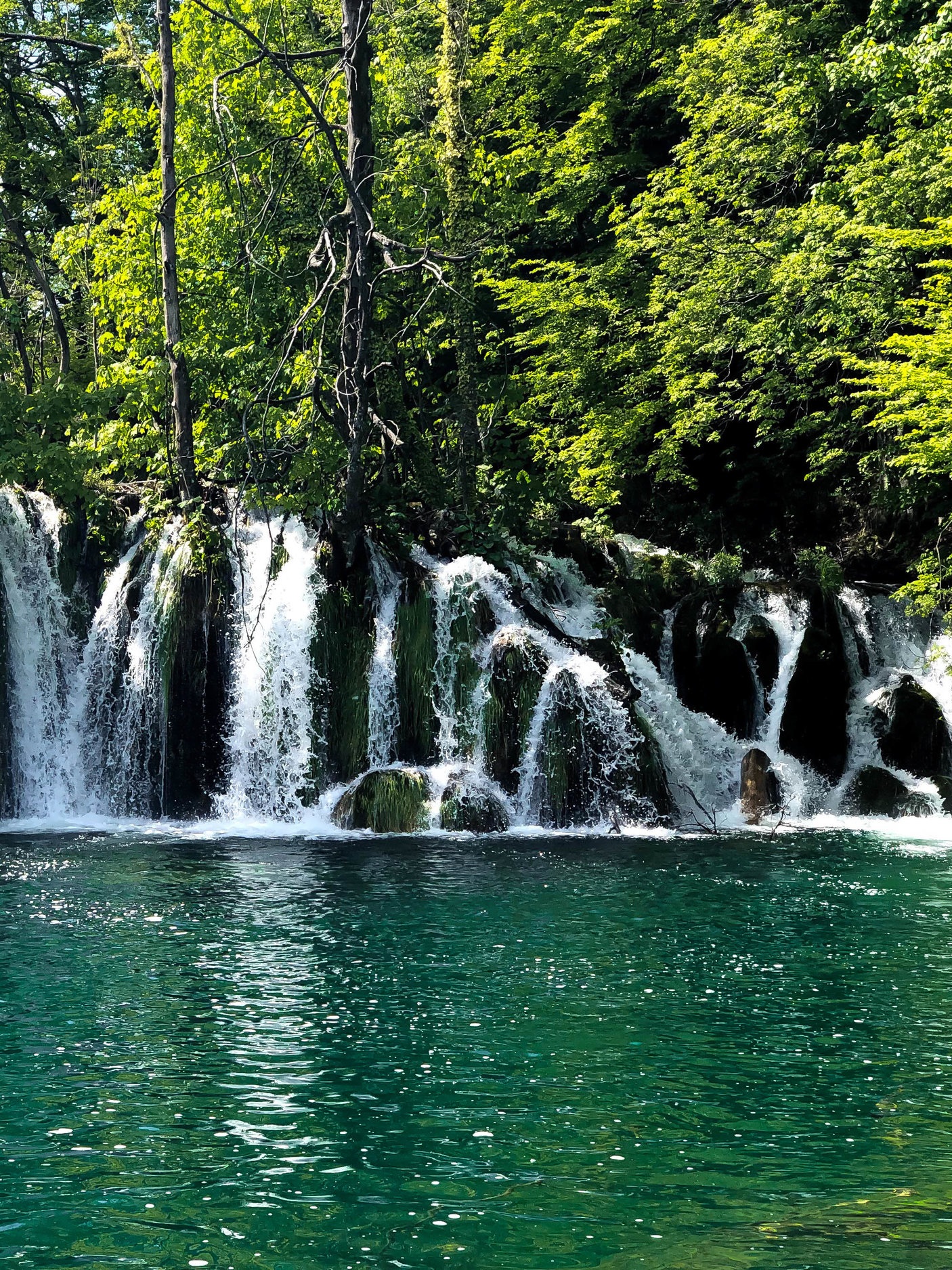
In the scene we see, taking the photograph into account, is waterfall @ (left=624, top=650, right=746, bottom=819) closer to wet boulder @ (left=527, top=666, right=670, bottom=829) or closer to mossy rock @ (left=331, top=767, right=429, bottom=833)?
wet boulder @ (left=527, top=666, right=670, bottom=829)

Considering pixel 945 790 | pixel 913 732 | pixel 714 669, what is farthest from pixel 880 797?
pixel 714 669

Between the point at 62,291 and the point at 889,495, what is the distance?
21406mm

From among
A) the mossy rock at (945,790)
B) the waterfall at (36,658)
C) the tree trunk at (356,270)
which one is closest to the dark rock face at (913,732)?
the mossy rock at (945,790)

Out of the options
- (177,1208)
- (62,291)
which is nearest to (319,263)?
(177,1208)

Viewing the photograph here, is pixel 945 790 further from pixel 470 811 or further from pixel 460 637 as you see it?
pixel 460 637

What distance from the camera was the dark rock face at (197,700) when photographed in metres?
17.5

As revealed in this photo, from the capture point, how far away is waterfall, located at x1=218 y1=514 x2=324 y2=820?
17.3m

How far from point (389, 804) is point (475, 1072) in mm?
9346

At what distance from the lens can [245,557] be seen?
18.8 meters

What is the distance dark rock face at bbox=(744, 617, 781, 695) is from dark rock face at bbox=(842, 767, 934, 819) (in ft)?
7.33

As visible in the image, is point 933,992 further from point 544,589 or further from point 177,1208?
point 544,589

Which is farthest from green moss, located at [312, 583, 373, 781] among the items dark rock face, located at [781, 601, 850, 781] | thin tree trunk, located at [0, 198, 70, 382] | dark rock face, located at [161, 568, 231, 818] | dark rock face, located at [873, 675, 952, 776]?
thin tree trunk, located at [0, 198, 70, 382]

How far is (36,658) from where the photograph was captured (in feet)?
59.2

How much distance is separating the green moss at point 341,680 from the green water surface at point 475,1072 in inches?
216
